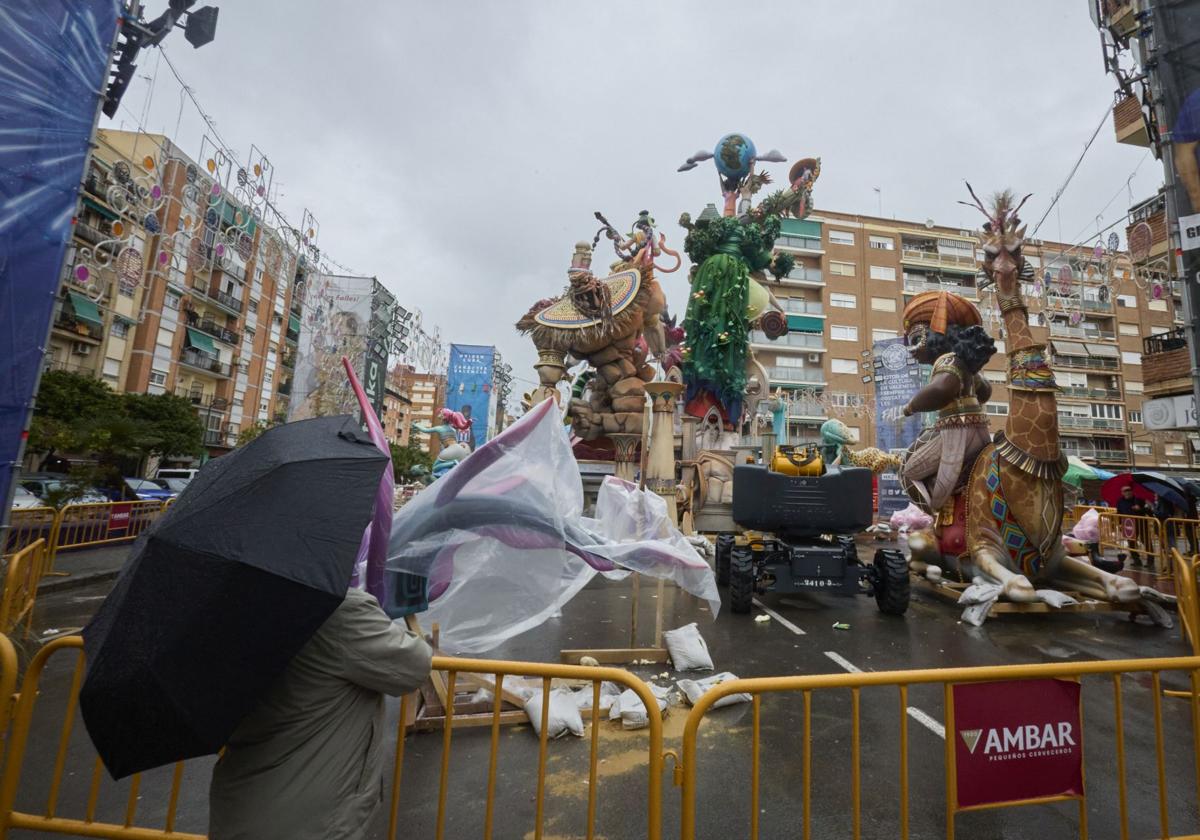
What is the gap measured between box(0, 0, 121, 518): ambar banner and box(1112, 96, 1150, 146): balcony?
21981 millimetres

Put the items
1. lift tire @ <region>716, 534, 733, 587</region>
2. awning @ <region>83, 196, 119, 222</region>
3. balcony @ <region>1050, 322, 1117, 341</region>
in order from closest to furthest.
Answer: lift tire @ <region>716, 534, 733, 587</region>
awning @ <region>83, 196, 119, 222</region>
balcony @ <region>1050, 322, 1117, 341</region>

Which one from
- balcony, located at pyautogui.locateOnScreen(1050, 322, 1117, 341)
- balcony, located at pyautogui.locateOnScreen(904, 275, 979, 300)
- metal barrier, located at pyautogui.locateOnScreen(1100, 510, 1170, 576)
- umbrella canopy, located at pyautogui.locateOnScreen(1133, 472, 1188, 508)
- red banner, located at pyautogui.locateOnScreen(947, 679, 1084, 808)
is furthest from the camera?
balcony, located at pyautogui.locateOnScreen(904, 275, 979, 300)

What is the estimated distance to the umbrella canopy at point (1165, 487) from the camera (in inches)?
426

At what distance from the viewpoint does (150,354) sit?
2630cm

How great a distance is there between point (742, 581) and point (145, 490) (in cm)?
1781

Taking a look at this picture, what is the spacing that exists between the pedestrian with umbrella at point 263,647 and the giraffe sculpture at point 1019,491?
23.1ft

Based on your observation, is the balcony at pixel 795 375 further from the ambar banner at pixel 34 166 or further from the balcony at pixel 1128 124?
the ambar banner at pixel 34 166

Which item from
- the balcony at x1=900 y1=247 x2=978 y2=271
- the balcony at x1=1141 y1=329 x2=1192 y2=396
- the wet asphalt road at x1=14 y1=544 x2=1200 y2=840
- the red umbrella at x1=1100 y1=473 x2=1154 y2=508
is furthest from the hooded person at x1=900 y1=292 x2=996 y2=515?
the balcony at x1=900 y1=247 x2=978 y2=271

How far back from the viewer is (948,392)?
24.1 ft

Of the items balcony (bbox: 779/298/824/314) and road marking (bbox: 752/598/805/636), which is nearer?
road marking (bbox: 752/598/805/636)

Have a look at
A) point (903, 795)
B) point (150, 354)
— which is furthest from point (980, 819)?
point (150, 354)

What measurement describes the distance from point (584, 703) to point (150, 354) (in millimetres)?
31508

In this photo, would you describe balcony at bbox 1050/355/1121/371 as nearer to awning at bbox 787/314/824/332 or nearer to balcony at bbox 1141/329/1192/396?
awning at bbox 787/314/824/332

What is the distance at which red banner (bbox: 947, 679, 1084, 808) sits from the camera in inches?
87.1
